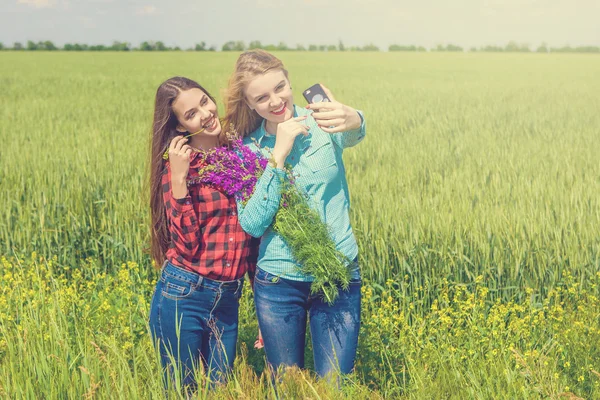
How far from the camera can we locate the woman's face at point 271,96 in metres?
1.94

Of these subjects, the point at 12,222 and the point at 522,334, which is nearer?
the point at 522,334

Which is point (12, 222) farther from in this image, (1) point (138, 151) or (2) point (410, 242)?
(2) point (410, 242)

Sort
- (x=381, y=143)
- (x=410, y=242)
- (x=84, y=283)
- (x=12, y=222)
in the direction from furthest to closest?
(x=381, y=143) → (x=12, y=222) → (x=84, y=283) → (x=410, y=242)

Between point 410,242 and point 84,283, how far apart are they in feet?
8.05

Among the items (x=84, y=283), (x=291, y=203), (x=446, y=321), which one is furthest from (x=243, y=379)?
(x=84, y=283)

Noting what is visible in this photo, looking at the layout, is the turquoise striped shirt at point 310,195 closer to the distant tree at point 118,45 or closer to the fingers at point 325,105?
the fingers at point 325,105

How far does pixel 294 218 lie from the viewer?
6.16 feet

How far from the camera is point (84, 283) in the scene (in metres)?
4.14

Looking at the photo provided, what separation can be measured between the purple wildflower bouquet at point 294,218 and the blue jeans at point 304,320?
62 mm

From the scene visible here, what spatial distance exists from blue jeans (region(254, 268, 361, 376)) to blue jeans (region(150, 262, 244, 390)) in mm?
159

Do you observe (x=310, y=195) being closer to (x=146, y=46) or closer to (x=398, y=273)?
(x=398, y=273)

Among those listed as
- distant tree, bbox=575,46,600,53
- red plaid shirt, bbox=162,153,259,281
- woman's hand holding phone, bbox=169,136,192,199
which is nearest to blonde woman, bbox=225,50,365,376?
red plaid shirt, bbox=162,153,259,281

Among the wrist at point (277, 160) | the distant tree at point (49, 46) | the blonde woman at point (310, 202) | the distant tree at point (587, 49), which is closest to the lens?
the wrist at point (277, 160)

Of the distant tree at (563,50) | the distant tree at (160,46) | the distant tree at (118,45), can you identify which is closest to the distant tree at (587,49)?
the distant tree at (563,50)
